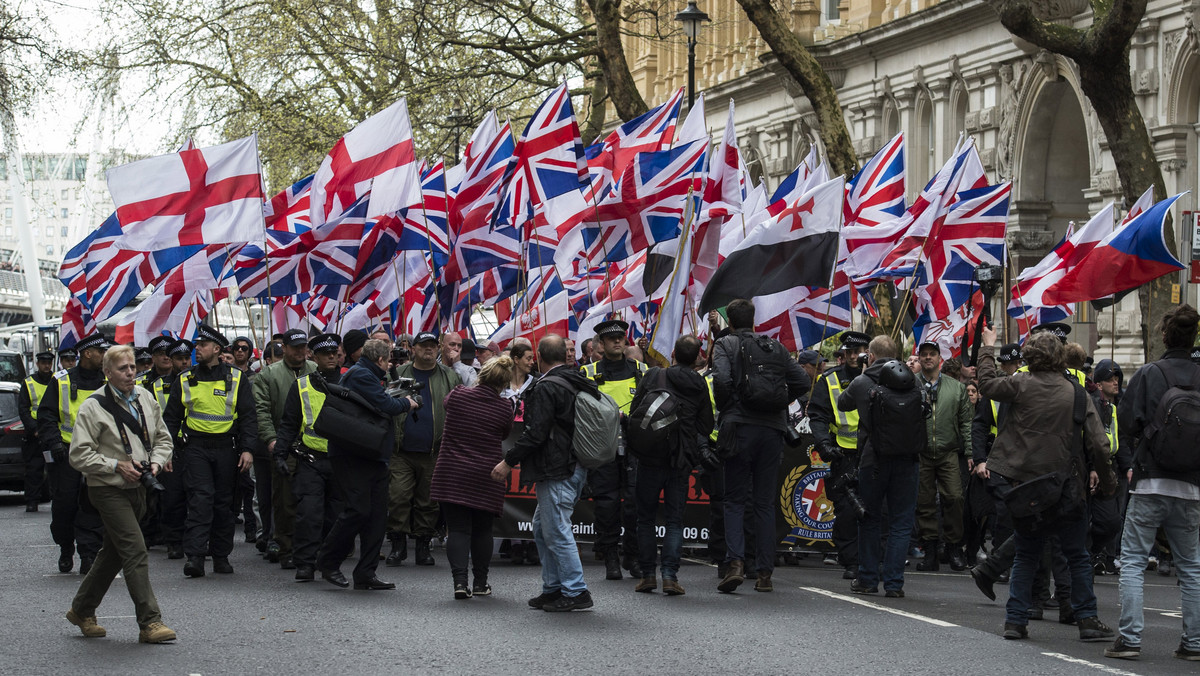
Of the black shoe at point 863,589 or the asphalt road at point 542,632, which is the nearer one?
the asphalt road at point 542,632

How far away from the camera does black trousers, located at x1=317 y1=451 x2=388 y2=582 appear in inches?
447

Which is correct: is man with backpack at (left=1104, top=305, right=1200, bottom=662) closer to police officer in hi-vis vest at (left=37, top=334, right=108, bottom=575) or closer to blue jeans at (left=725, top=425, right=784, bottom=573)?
blue jeans at (left=725, top=425, right=784, bottom=573)

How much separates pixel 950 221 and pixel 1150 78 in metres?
10.2

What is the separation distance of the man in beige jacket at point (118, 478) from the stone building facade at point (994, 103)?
35.3ft

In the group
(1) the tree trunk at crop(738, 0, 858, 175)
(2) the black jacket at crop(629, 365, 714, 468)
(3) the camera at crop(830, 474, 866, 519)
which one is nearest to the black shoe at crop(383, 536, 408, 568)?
(2) the black jacket at crop(629, 365, 714, 468)

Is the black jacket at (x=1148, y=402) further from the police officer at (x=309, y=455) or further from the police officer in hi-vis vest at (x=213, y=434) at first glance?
the police officer in hi-vis vest at (x=213, y=434)

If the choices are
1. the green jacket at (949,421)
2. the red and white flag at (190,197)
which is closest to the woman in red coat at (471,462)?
the green jacket at (949,421)

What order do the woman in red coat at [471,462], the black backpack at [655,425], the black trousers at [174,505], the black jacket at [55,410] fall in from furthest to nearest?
the black trousers at [174,505], the black jacket at [55,410], the black backpack at [655,425], the woman in red coat at [471,462]

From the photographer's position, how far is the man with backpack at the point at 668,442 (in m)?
11.2

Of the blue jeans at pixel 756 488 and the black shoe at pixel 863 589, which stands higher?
the blue jeans at pixel 756 488

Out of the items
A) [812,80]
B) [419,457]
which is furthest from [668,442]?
[812,80]

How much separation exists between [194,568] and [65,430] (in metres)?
1.81

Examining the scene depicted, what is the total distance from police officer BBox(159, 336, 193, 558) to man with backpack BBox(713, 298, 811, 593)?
465 cm

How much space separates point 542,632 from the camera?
31.4ft
